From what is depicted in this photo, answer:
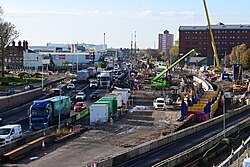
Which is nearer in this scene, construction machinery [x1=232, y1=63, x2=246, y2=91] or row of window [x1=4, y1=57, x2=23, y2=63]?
construction machinery [x1=232, y1=63, x2=246, y2=91]

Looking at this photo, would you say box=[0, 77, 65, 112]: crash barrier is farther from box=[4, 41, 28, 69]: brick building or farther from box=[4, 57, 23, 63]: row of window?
box=[4, 57, 23, 63]: row of window

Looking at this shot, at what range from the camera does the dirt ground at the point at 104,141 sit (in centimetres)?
2869

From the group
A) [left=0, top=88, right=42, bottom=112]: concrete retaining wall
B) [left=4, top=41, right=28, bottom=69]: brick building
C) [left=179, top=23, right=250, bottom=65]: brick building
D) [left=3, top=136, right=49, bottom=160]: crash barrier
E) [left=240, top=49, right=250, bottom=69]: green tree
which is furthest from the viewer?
[left=179, top=23, right=250, bottom=65]: brick building

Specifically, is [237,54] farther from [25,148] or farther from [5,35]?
[25,148]

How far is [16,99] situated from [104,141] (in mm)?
23351

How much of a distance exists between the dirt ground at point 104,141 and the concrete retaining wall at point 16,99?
572 inches

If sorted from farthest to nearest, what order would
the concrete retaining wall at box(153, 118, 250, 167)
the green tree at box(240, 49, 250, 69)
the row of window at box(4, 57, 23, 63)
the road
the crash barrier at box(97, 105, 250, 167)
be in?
the green tree at box(240, 49, 250, 69) < the row of window at box(4, 57, 23, 63) < the road < the crash barrier at box(97, 105, 250, 167) < the concrete retaining wall at box(153, 118, 250, 167)

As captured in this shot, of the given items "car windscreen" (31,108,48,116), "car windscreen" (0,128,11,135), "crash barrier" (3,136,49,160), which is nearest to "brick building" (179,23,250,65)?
"car windscreen" (31,108,48,116)

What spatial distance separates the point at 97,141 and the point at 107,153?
13.8 ft

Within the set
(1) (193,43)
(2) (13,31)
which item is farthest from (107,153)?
(1) (193,43)

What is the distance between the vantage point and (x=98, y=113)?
139ft

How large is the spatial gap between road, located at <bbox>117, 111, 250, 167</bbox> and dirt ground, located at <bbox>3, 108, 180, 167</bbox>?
2.69 m

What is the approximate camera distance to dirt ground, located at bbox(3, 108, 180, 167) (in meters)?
28.7

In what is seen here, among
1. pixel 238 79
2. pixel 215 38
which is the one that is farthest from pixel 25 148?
pixel 215 38
